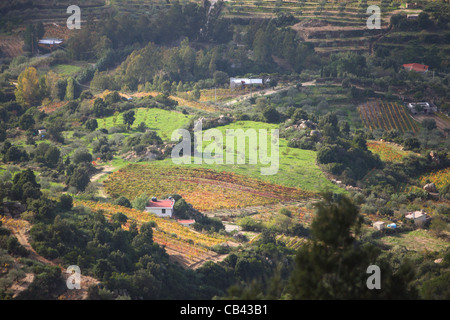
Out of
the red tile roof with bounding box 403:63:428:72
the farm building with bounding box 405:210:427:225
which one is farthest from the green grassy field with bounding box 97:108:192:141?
the red tile roof with bounding box 403:63:428:72

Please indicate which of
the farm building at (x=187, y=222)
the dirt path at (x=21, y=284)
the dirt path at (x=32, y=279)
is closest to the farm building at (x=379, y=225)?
the farm building at (x=187, y=222)

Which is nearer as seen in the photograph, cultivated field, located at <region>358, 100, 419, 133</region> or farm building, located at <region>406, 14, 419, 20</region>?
cultivated field, located at <region>358, 100, 419, 133</region>

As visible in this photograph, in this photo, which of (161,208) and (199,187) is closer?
(161,208)

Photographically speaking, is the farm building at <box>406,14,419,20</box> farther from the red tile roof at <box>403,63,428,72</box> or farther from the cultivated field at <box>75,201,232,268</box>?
the cultivated field at <box>75,201,232,268</box>

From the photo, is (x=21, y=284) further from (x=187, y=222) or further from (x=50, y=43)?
(x=50, y=43)

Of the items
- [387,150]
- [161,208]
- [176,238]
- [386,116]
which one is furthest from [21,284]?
[386,116]

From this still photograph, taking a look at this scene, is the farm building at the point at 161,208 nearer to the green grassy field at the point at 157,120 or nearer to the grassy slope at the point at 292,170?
the grassy slope at the point at 292,170

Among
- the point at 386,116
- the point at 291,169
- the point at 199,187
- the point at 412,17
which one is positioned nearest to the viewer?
the point at 199,187
